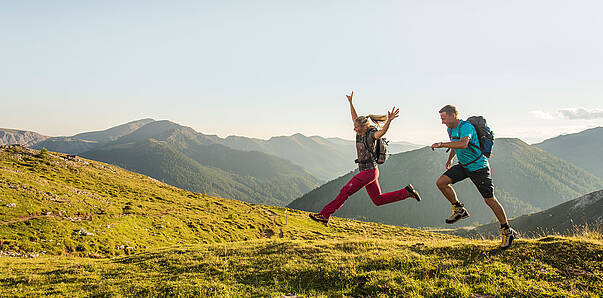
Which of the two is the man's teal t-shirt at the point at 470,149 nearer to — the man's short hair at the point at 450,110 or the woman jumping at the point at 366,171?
the man's short hair at the point at 450,110

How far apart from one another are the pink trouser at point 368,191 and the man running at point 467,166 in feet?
4.68

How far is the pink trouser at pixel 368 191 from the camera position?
9.05 metres

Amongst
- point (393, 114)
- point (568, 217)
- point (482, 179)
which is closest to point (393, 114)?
point (393, 114)

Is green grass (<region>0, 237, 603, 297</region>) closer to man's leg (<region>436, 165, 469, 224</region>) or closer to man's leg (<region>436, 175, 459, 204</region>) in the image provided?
man's leg (<region>436, 165, 469, 224</region>)

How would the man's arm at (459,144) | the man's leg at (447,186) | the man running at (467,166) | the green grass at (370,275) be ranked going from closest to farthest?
the green grass at (370,275) → the man's arm at (459,144) → the man running at (467,166) → the man's leg at (447,186)

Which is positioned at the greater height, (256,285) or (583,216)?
(256,285)

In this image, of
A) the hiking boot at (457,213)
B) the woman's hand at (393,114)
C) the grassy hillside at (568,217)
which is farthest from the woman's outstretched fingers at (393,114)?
the grassy hillside at (568,217)

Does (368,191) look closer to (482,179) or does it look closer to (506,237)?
(482,179)

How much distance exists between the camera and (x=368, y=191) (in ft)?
30.8

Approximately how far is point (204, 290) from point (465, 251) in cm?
881

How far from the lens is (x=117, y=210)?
46.6m

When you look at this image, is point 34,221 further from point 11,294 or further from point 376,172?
point 376,172

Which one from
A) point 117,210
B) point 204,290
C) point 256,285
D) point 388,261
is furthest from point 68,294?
point 117,210

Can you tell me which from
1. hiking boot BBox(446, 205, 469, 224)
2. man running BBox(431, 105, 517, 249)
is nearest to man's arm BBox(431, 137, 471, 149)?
man running BBox(431, 105, 517, 249)
